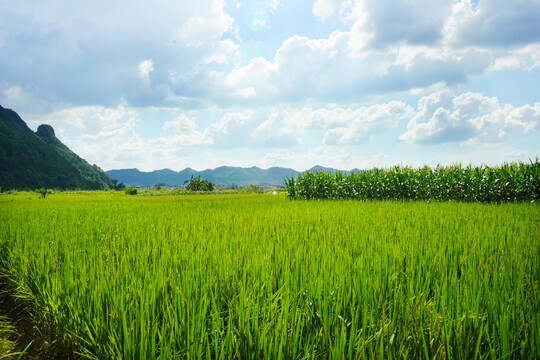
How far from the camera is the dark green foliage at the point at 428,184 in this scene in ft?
42.9

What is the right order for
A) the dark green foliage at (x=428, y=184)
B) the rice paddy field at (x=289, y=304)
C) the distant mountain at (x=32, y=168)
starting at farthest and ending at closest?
the distant mountain at (x=32, y=168), the dark green foliage at (x=428, y=184), the rice paddy field at (x=289, y=304)

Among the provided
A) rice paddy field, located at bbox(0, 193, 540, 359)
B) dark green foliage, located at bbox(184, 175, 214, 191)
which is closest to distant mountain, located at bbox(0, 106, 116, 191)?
dark green foliage, located at bbox(184, 175, 214, 191)

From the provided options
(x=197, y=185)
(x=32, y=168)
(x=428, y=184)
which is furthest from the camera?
(x=32, y=168)

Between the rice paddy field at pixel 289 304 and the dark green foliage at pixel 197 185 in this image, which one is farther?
the dark green foliage at pixel 197 185

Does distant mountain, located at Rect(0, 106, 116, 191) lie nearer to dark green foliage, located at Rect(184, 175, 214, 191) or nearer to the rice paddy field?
dark green foliage, located at Rect(184, 175, 214, 191)

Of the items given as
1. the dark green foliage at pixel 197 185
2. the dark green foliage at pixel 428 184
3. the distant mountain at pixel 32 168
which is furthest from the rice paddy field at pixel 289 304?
the distant mountain at pixel 32 168

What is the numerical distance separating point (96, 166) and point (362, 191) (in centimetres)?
12109

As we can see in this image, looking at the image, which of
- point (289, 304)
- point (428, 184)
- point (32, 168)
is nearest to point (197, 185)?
point (428, 184)

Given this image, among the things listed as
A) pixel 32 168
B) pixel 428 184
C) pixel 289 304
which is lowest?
pixel 289 304

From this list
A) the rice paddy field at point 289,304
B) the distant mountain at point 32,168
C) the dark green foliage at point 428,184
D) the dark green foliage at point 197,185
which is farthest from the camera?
the distant mountain at point 32,168

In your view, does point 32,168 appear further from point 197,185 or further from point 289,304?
point 289,304

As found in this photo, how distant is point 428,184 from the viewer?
15680 millimetres

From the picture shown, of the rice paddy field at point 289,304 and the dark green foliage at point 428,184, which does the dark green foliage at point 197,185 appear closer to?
the dark green foliage at point 428,184

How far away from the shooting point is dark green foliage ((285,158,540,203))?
42.9 feet
